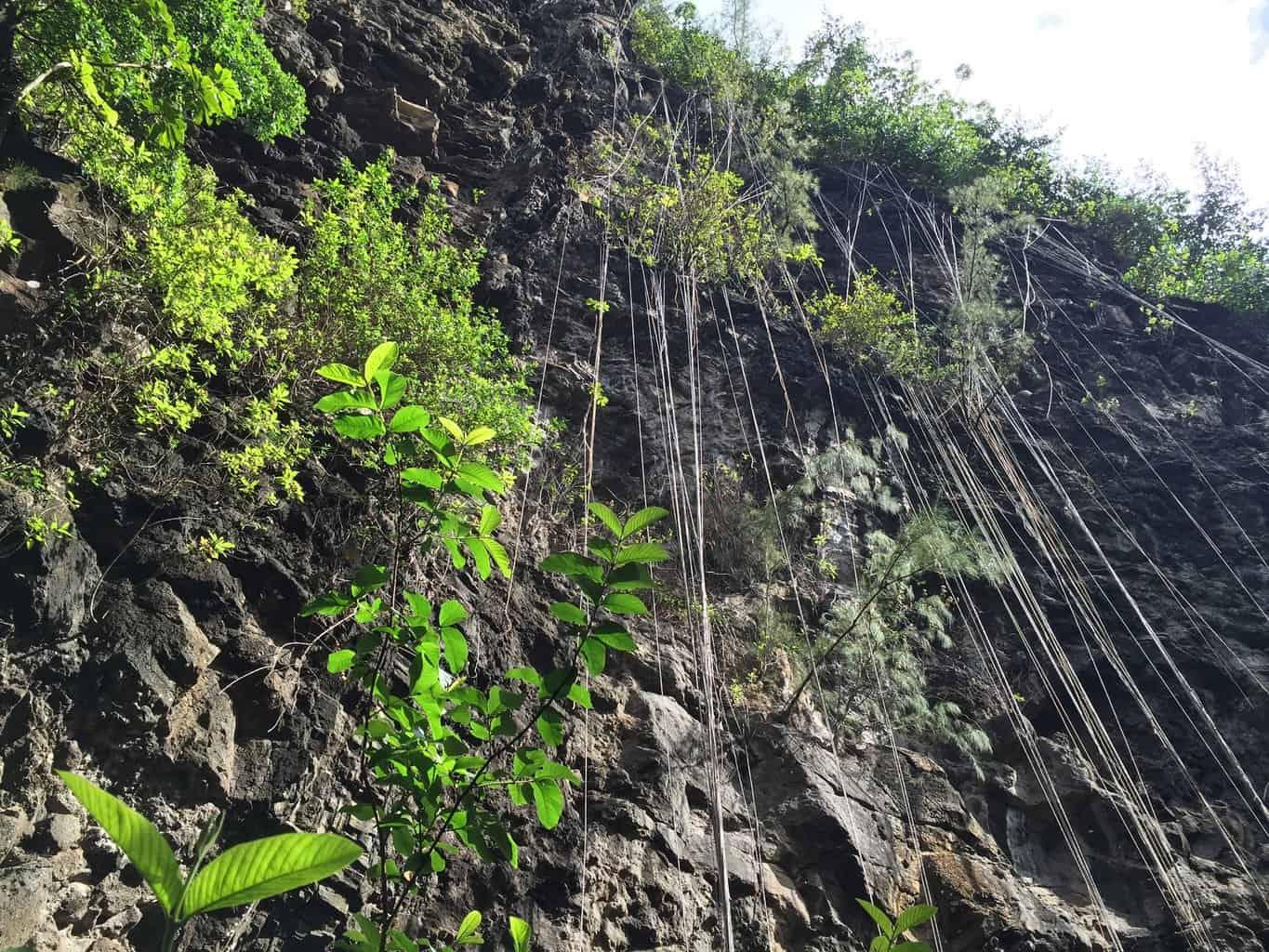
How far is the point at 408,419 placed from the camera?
1.17m

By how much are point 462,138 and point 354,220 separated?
3086mm

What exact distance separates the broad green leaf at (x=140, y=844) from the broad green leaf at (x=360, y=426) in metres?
0.67

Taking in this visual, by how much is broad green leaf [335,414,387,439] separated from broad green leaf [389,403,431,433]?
0.03 meters

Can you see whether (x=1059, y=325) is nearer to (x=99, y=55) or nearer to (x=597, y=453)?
(x=597, y=453)

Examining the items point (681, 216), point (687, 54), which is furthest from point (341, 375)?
point (687, 54)

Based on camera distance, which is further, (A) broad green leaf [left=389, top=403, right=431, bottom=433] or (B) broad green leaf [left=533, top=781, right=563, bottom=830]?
(B) broad green leaf [left=533, top=781, right=563, bottom=830]

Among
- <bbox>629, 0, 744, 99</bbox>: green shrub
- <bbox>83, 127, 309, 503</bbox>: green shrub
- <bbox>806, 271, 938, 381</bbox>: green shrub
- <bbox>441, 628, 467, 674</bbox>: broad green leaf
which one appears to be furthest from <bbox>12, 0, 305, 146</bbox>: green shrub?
<bbox>629, 0, 744, 99</bbox>: green shrub

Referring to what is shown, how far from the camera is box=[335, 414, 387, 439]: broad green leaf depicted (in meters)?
1.20

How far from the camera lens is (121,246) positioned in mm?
3193

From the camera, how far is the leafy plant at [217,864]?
1.96ft

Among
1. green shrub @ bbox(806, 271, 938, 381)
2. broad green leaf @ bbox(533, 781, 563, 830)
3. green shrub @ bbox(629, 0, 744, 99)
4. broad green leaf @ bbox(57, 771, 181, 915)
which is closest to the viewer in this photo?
broad green leaf @ bbox(57, 771, 181, 915)

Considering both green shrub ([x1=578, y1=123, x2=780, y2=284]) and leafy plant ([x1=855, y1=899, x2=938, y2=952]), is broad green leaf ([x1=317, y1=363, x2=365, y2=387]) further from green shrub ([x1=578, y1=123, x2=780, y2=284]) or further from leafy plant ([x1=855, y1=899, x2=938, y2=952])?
green shrub ([x1=578, y1=123, x2=780, y2=284])

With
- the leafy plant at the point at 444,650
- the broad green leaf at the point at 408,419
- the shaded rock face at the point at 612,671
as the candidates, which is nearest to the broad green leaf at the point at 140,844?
the leafy plant at the point at 444,650

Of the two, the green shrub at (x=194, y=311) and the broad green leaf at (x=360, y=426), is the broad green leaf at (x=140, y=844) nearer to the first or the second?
the broad green leaf at (x=360, y=426)
